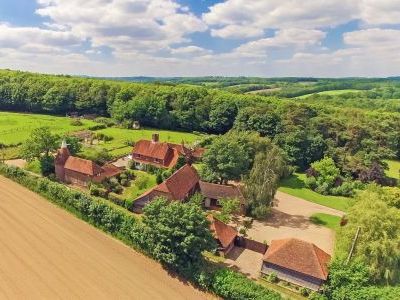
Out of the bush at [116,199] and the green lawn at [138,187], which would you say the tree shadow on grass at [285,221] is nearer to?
the green lawn at [138,187]

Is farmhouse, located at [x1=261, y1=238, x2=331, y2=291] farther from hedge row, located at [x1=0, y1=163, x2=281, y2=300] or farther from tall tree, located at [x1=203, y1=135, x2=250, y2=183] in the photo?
tall tree, located at [x1=203, y1=135, x2=250, y2=183]

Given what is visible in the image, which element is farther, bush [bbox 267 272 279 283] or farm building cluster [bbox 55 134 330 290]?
bush [bbox 267 272 279 283]

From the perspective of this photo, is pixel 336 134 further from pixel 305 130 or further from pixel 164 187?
pixel 164 187

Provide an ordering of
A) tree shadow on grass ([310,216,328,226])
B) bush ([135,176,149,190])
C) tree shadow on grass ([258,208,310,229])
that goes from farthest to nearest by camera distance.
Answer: bush ([135,176,149,190])
tree shadow on grass ([310,216,328,226])
tree shadow on grass ([258,208,310,229])

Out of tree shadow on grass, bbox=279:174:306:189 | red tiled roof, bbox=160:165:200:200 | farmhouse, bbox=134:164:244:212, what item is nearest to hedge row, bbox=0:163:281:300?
farmhouse, bbox=134:164:244:212

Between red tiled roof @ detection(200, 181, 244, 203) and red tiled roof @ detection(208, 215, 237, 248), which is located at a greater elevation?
red tiled roof @ detection(200, 181, 244, 203)

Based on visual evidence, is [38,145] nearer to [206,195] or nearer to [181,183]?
[181,183]

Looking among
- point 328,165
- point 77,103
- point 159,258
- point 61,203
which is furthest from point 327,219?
point 77,103

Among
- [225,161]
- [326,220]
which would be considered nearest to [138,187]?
[225,161]
